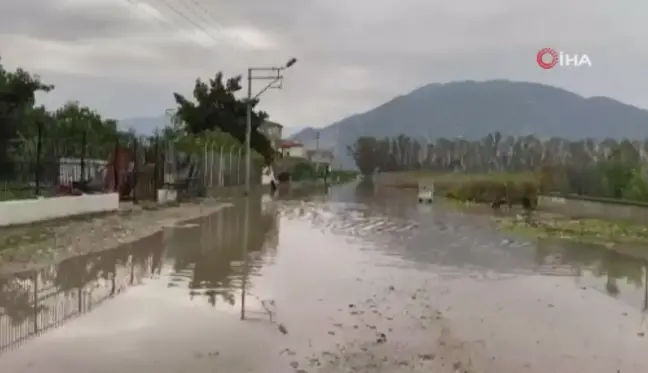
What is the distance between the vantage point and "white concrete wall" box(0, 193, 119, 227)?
18.6 m

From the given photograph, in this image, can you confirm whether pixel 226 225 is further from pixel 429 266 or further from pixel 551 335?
pixel 551 335

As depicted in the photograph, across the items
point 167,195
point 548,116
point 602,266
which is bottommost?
point 602,266

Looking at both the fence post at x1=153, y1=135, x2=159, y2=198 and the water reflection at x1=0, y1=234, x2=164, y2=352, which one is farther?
the fence post at x1=153, y1=135, x2=159, y2=198

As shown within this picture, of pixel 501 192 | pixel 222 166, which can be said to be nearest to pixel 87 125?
pixel 222 166

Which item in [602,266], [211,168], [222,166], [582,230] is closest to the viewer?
[602,266]

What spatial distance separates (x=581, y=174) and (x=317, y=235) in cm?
2788

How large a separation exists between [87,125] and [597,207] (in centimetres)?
2828

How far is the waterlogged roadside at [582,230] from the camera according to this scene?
2219cm

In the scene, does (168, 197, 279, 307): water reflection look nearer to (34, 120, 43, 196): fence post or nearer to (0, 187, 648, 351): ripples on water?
(0, 187, 648, 351): ripples on water

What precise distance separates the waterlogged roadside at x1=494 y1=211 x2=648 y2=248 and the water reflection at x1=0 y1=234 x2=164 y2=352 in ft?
40.9

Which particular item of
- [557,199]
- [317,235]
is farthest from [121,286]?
[557,199]

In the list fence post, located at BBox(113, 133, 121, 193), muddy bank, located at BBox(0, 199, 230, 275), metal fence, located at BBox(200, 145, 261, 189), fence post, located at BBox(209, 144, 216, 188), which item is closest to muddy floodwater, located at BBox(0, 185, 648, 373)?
muddy bank, located at BBox(0, 199, 230, 275)

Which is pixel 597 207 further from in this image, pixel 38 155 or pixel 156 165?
pixel 38 155

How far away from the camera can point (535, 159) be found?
81625mm
